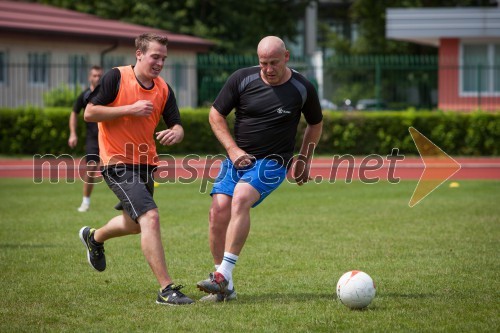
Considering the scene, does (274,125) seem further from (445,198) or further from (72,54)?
(72,54)

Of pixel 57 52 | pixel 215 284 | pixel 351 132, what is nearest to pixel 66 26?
pixel 57 52

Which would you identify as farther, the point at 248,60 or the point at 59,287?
the point at 248,60

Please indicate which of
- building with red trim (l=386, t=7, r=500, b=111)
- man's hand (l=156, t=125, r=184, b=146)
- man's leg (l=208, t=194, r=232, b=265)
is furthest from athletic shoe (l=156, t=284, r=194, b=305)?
building with red trim (l=386, t=7, r=500, b=111)

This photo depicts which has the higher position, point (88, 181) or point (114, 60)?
point (114, 60)

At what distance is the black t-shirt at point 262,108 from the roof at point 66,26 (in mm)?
24232

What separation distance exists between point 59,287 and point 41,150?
18645mm

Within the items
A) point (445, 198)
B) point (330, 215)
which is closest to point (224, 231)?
point (330, 215)

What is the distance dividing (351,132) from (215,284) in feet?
64.0

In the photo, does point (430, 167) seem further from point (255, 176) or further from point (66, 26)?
point (66, 26)

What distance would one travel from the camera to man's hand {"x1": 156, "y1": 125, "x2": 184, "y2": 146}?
292 inches

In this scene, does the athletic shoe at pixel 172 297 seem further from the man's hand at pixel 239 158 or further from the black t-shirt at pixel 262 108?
the black t-shirt at pixel 262 108

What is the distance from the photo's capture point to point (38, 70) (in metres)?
31.7

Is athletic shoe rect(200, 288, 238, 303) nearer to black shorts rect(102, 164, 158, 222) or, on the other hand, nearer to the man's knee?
the man's knee

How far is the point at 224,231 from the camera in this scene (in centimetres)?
776
